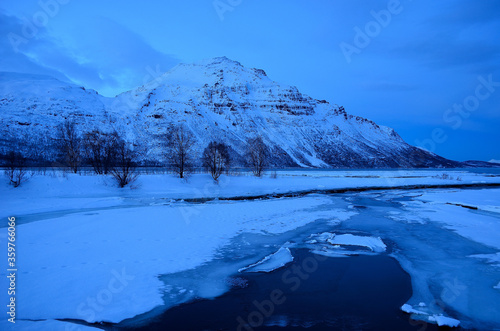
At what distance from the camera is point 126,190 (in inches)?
1378

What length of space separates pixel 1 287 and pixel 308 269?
9.37m

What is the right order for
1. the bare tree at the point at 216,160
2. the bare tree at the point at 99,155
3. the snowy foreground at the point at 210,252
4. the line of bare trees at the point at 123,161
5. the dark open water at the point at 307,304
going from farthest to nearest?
1. the bare tree at the point at 216,160
2. the bare tree at the point at 99,155
3. the line of bare trees at the point at 123,161
4. the snowy foreground at the point at 210,252
5. the dark open water at the point at 307,304

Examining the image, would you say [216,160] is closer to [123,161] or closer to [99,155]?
[123,161]

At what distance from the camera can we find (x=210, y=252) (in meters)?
11.9

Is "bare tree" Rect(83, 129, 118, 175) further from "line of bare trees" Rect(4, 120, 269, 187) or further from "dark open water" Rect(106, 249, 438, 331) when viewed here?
"dark open water" Rect(106, 249, 438, 331)

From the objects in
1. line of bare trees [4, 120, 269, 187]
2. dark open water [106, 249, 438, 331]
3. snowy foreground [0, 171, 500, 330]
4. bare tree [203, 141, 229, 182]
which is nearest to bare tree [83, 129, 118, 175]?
line of bare trees [4, 120, 269, 187]

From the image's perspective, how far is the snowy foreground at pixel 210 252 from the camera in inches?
283

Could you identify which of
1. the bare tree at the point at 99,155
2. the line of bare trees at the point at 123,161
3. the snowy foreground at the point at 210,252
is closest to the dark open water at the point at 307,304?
the snowy foreground at the point at 210,252

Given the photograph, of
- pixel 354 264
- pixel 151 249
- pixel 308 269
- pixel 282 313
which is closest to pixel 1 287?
pixel 151 249

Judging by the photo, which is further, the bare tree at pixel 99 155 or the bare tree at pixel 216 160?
the bare tree at pixel 216 160

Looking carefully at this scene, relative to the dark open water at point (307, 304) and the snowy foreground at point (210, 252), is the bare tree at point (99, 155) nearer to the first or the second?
the snowy foreground at point (210, 252)

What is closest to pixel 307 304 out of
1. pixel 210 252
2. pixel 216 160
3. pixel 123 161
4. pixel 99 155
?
pixel 210 252

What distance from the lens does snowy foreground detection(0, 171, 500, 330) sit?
7191 mm

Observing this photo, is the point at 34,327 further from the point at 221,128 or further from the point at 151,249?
the point at 221,128
